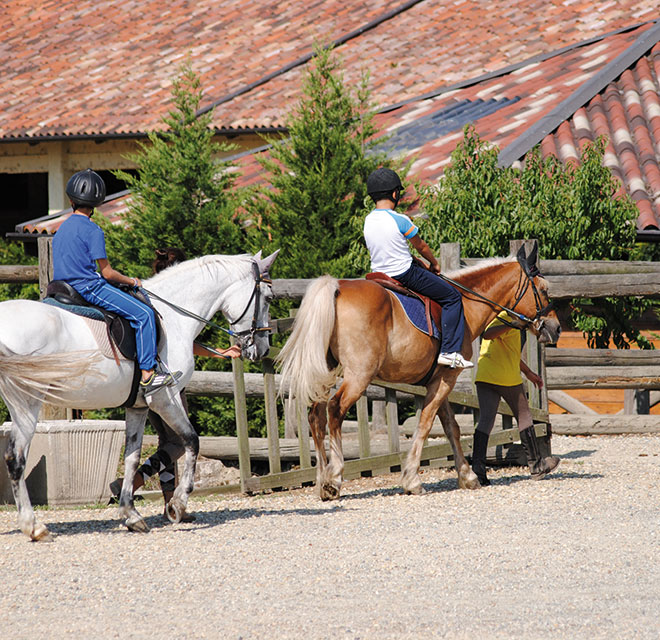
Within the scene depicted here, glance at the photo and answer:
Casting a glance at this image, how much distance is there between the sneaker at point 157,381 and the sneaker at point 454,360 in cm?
235

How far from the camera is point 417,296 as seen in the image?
28.3ft

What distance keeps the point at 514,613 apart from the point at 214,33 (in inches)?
803

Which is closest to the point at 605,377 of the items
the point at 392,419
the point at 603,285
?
the point at 603,285

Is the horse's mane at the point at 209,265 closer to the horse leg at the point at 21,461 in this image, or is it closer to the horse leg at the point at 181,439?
the horse leg at the point at 181,439

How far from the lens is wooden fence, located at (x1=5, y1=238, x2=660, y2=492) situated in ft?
29.1

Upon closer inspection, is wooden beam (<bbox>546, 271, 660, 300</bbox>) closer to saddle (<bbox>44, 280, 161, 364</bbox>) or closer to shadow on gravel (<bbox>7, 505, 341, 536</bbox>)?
shadow on gravel (<bbox>7, 505, 341, 536</bbox>)

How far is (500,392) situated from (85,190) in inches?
156

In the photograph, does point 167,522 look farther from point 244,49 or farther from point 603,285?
point 244,49

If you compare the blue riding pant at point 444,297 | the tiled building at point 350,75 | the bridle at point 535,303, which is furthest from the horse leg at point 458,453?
the tiled building at point 350,75

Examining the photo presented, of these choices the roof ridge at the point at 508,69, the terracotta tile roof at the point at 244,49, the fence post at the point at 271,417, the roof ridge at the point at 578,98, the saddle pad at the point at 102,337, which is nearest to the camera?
the saddle pad at the point at 102,337

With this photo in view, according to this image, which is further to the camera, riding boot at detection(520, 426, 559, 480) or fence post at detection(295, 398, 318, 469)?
riding boot at detection(520, 426, 559, 480)

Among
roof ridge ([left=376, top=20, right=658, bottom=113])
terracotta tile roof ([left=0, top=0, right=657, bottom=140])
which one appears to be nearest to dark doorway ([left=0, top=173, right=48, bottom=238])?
terracotta tile roof ([left=0, top=0, right=657, bottom=140])

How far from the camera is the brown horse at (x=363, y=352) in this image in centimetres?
814

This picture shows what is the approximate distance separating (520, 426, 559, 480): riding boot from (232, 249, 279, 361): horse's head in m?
2.72
